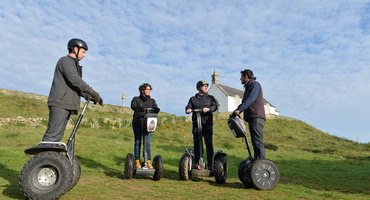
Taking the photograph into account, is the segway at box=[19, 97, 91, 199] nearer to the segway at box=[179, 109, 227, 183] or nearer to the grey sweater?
the grey sweater

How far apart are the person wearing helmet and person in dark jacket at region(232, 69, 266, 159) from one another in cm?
287

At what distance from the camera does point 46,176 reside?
393 centimetres

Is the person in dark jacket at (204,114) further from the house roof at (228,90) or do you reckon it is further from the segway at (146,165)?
the house roof at (228,90)

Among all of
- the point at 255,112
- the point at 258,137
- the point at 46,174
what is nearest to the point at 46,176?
the point at 46,174

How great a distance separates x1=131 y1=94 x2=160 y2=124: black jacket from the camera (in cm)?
688

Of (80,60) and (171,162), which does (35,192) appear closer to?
(80,60)

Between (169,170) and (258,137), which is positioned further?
(169,170)

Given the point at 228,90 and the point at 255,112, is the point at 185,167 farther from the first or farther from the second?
the point at 228,90

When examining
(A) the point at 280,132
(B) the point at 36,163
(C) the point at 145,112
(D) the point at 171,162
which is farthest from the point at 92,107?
(B) the point at 36,163

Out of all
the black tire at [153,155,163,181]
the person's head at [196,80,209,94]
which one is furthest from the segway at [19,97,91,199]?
the person's head at [196,80,209,94]

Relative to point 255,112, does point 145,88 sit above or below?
above

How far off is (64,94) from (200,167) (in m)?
3.43

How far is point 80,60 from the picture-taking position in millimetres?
4801

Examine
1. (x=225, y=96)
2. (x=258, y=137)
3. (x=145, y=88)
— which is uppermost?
Result: (x=225, y=96)
